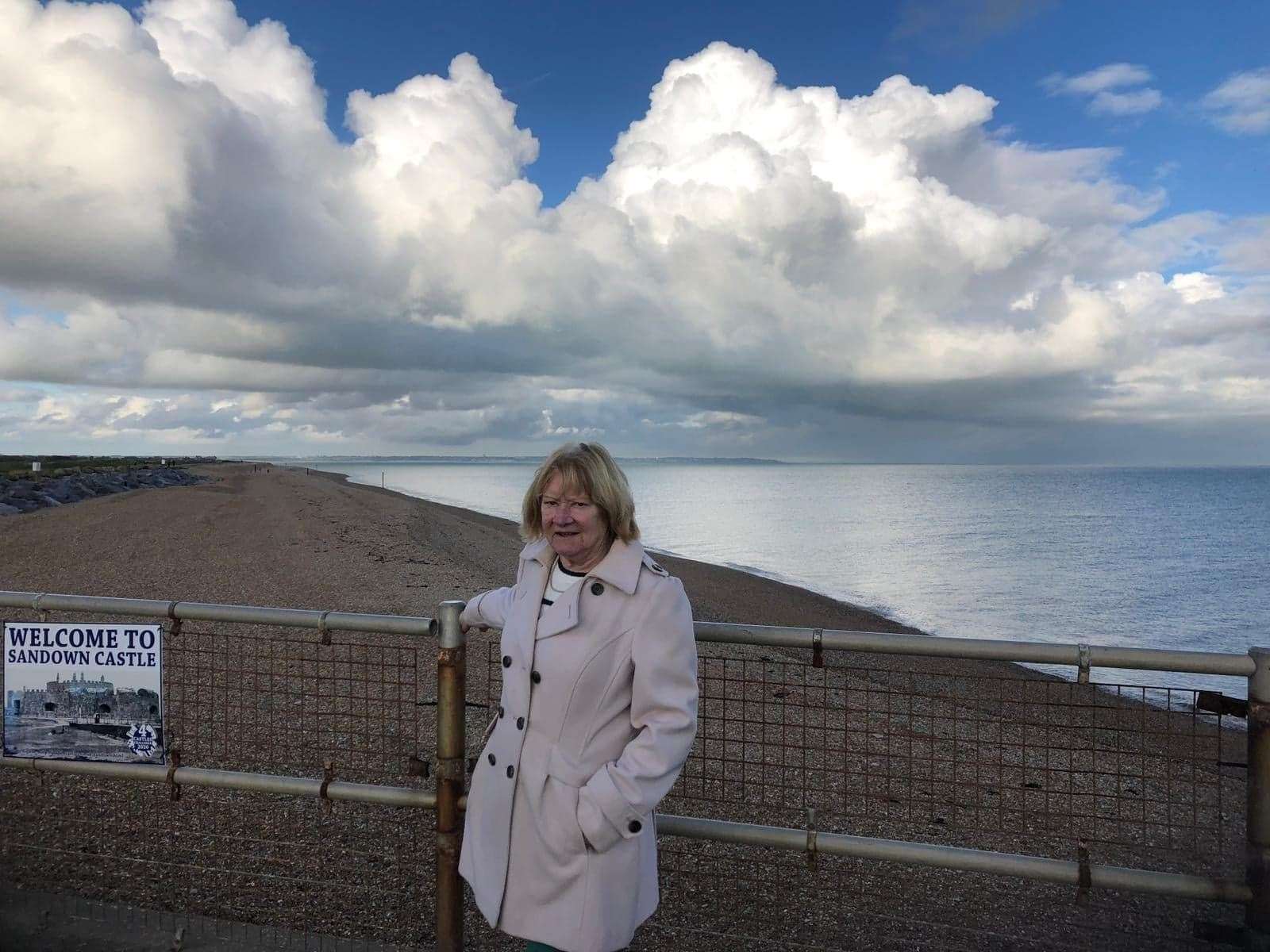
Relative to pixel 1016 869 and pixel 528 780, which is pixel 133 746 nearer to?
pixel 528 780

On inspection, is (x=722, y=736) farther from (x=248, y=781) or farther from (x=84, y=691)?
(x=84, y=691)

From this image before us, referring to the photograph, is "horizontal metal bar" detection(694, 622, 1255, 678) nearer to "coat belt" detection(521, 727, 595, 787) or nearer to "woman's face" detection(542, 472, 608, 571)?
"woman's face" detection(542, 472, 608, 571)

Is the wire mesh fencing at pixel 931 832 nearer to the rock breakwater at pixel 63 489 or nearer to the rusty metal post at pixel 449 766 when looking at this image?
the rusty metal post at pixel 449 766

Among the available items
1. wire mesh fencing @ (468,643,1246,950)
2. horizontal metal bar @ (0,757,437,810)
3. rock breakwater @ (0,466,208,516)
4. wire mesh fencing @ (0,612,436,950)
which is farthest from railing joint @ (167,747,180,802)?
rock breakwater @ (0,466,208,516)

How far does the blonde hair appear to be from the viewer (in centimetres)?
283

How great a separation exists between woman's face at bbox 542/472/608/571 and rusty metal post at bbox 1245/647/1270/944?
2195mm

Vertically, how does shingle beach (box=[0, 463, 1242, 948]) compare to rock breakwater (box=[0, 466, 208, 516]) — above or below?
below

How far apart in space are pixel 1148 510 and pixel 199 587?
85.6 metres

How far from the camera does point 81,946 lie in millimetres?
3830

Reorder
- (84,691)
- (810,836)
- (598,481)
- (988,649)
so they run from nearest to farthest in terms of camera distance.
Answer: (598,481), (988,649), (810,836), (84,691)

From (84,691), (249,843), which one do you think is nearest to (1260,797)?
(84,691)

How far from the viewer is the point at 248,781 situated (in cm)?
386

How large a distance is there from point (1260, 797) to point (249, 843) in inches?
206

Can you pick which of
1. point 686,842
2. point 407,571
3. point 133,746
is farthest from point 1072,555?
point 133,746
